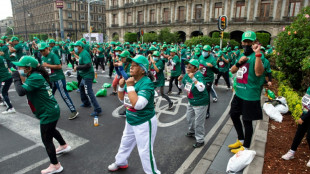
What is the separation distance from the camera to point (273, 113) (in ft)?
17.7

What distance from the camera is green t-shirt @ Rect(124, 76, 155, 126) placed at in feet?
8.87

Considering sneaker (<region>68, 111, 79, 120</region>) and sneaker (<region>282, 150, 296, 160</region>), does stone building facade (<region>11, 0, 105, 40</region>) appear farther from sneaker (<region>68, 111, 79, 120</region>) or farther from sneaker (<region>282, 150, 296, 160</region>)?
sneaker (<region>282, 150, 296, 160</region>)

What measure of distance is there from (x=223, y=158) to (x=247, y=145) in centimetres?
51

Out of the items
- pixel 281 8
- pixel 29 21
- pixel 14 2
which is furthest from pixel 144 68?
pixel 14 2

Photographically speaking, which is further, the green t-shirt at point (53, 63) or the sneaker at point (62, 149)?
the green t-shirt at point (53, 63)

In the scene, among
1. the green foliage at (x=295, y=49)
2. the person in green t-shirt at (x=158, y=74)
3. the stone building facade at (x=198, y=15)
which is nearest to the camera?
the green foliage at (x=295, y=49)

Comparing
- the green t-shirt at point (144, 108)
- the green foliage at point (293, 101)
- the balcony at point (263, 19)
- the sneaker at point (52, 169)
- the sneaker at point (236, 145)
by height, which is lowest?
the sneaker at point (52, 169)

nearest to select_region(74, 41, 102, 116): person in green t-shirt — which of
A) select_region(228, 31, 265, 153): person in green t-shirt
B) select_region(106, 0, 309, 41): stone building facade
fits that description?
select_region(228, 31, 265, 153): person in green t-shirt

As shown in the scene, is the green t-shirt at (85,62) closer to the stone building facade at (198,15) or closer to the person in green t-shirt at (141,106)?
the person in green t-shirt at (141,106)

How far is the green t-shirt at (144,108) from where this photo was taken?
270 cm

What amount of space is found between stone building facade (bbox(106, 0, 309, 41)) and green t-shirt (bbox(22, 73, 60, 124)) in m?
34.2

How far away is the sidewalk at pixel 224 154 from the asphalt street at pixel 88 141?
0.84 ft

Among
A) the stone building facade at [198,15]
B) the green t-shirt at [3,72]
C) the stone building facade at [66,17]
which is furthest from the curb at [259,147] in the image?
the stone building facade at [66,17]

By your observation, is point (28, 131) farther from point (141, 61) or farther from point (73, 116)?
point (141, 61)
